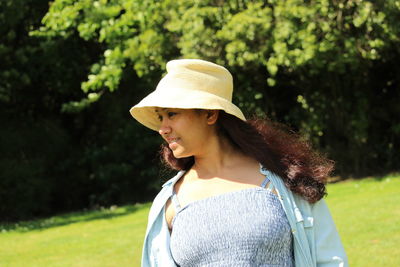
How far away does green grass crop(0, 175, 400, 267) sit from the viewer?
794 cm

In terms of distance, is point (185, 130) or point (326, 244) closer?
point (326, 244)

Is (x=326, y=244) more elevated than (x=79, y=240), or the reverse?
(x=326, y=244)

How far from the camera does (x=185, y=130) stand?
3035 millimetres

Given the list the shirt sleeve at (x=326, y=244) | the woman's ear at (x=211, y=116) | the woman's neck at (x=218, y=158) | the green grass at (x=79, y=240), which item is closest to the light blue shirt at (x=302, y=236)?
the shirt sleeve at (x=326, y=244)

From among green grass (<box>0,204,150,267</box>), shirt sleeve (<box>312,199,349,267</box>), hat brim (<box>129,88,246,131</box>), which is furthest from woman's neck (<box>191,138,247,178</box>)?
green grass (<box>0,204,150,267</box>)

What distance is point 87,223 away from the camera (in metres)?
12.2

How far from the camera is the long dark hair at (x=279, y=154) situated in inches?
117

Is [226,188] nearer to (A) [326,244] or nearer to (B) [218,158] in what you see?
(B) [218,158]

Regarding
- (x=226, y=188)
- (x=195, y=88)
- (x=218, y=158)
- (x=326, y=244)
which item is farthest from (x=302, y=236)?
(x=195, y=88)

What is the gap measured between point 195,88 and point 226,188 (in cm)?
44

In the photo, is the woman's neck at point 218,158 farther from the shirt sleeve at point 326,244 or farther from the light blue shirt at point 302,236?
the shirt sleeve at point 326,244

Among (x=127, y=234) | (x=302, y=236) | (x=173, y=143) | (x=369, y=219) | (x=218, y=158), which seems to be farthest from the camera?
(x=127, y=234)

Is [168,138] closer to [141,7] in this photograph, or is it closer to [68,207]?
[141,7]

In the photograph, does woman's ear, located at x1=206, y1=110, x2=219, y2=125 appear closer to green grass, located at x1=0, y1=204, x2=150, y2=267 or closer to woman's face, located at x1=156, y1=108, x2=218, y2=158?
woman's face, located at x1=156, y1=108, x2=218, y2=158
